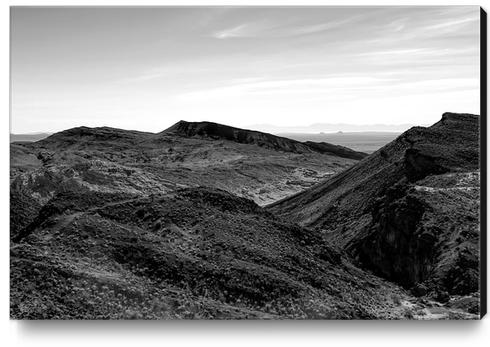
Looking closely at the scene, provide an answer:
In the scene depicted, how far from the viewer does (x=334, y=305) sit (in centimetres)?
965

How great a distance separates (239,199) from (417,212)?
14.1 ft

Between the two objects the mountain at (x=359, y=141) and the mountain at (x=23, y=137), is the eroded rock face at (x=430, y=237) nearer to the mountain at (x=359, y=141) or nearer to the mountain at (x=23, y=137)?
the mountain at (x=23, y=137)

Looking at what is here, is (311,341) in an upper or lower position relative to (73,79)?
lower

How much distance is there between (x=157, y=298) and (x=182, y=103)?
16.1 feet

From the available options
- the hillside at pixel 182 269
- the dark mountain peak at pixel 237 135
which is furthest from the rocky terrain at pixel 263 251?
the dark mountain peak at pixel 237 135

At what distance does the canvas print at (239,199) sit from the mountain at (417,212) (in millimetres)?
58

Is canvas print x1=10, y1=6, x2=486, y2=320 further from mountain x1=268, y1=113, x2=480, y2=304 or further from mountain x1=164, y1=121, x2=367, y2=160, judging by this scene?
mountain x1=164, y1=121, x2=367, y2=160

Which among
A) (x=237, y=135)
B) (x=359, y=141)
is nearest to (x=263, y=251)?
(x=237, y=135)

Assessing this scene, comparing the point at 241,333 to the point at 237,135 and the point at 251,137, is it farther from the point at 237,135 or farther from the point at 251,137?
the point at 237,135

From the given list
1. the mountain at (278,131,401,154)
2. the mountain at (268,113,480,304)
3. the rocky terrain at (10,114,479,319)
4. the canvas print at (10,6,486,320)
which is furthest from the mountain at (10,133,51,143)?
the mountain at (278,131,401,154)

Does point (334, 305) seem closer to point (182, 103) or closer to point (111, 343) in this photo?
point (111, 343)

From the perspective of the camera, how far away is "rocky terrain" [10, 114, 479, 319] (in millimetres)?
9188

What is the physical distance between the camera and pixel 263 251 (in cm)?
1101

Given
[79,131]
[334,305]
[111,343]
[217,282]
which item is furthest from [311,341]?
[79,131]
